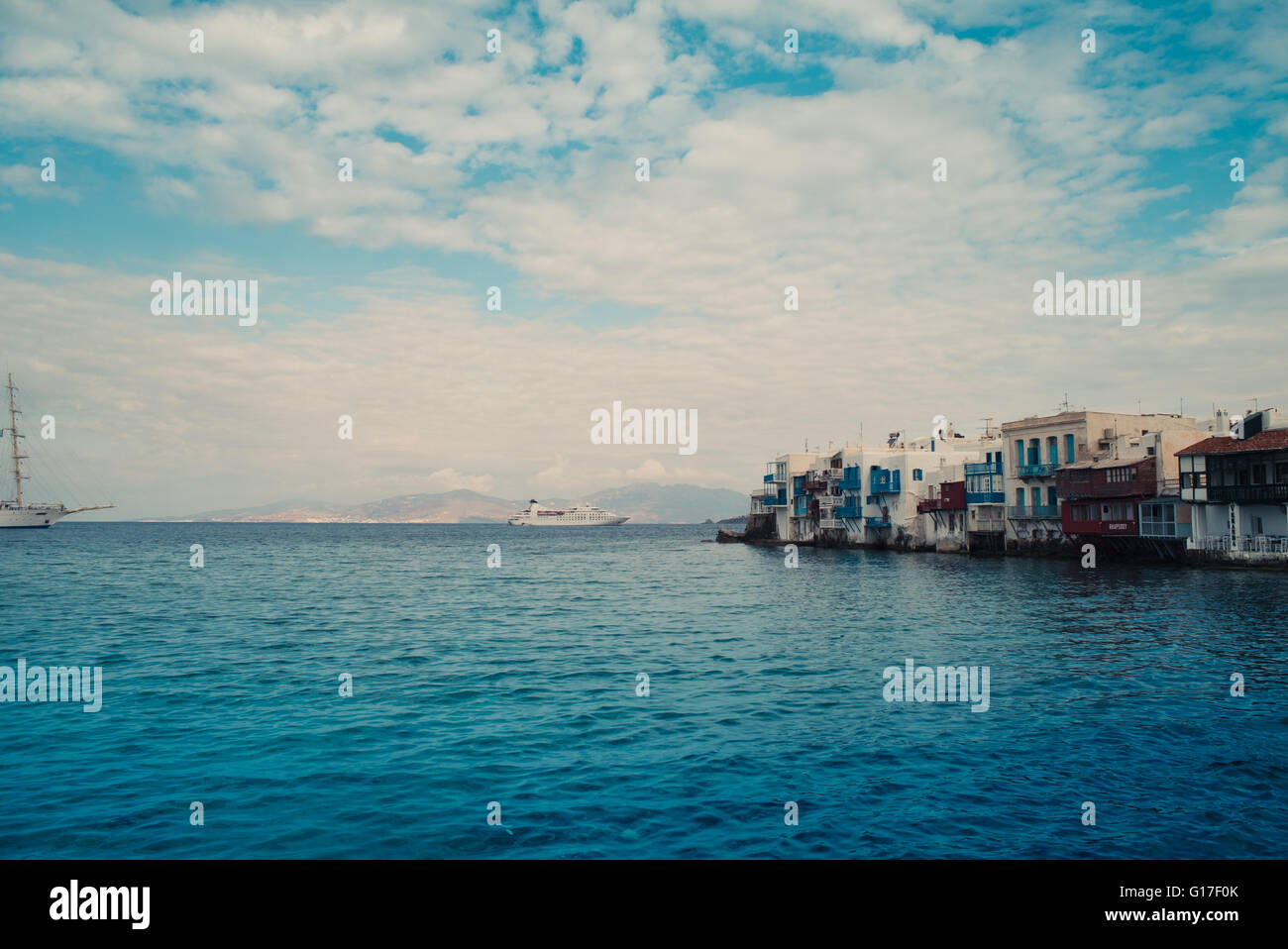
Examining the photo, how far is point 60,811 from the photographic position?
46.7ft

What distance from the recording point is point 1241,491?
2322 inches

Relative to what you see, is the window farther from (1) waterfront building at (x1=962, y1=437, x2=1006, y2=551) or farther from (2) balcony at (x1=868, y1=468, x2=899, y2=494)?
(2) balcony at (x1=868, y1=468, x2=899, y2=494)

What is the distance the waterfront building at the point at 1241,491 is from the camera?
57812 mm

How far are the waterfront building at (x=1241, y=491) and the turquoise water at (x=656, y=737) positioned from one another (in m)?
22.1

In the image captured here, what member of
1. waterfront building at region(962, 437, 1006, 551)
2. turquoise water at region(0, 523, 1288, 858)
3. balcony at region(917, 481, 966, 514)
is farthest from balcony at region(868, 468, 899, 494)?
turquoise water at region(0, 523, 1288, 858)

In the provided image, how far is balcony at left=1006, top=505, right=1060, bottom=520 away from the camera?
261 ft

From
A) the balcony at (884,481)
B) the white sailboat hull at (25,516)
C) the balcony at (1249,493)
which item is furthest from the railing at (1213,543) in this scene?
the white sailboat hull at (25,516)

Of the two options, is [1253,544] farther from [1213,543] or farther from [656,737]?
[656,737]

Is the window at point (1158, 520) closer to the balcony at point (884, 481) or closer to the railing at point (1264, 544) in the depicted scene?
the railing at point (1264, 544)

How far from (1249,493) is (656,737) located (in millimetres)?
59577

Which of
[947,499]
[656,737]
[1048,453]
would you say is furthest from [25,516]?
[656,737]
